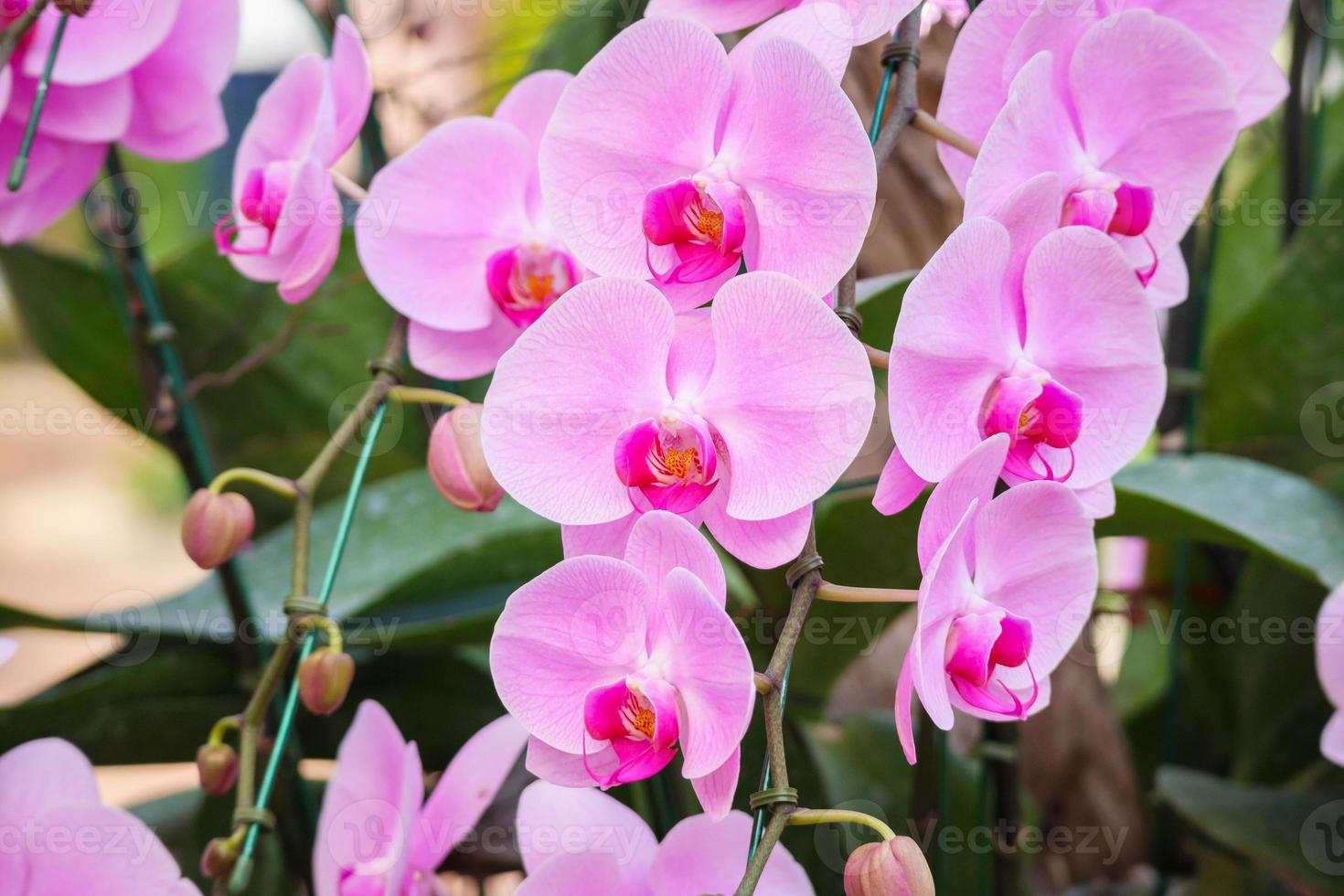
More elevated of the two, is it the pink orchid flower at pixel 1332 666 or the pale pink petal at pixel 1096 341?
the pale pink petal at pixel 1096 341

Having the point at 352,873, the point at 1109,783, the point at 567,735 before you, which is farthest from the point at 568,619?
the point at 1109,783

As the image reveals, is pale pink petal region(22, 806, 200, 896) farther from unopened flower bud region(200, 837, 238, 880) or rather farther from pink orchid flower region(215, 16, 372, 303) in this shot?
pink orchid flower region(215, 16, 372, 303)

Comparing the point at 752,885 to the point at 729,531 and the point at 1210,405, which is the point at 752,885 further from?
the point at 1210,405

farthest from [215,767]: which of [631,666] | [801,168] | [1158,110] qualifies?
[1158,110]

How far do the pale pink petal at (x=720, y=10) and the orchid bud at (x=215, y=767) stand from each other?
276 millimetres

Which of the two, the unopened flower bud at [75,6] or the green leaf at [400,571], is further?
the green leaf at [400,571]

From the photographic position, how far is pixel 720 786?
0.30 metres

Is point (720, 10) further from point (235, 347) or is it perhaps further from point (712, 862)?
point (235, 347)

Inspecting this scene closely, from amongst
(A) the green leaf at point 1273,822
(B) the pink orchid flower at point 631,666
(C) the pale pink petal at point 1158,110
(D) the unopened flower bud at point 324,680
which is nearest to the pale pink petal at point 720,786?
(B) the pink orchid flower at point 631,666

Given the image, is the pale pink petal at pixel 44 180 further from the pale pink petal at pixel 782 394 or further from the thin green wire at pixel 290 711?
the pale pink petal at pixel 782 394

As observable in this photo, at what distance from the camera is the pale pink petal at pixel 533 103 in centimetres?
43

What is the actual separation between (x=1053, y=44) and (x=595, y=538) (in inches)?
8.0

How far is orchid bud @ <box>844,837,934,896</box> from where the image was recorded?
276 millimetres

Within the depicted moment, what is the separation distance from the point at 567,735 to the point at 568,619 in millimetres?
33
